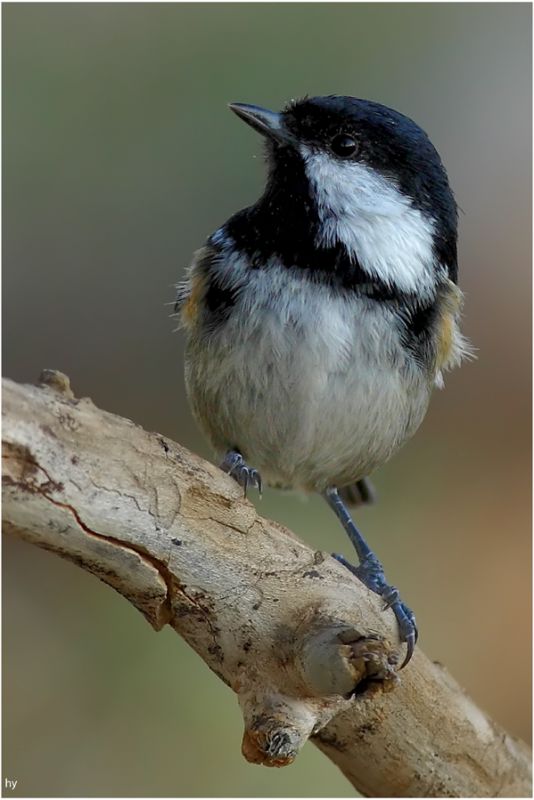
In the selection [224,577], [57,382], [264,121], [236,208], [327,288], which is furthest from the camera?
[236,208]

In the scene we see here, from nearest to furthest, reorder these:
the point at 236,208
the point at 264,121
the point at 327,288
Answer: the point at 327,288 < the point at 264,121 < the point at 236,208

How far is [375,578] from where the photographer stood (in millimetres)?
2713

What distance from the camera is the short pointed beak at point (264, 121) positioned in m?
2.52

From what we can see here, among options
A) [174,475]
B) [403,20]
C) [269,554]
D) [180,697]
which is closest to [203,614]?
[269,554]

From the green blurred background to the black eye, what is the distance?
228 centimetres

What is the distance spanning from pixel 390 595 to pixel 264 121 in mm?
1332

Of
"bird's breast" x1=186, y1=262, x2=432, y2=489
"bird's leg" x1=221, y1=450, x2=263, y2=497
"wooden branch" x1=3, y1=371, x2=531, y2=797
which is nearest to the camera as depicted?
"wooden branch" x1=3, y1=371, x2=531, y2=797

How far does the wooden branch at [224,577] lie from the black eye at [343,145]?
0.97m

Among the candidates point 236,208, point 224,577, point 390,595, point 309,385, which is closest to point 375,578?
point 390,595

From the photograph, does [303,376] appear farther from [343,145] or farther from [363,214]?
[343,145]

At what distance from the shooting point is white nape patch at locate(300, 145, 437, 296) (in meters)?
2.46

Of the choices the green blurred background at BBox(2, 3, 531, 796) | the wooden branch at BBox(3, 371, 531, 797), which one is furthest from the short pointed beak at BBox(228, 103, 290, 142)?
the green blurred background at BBox(2, 3, 531, 796)

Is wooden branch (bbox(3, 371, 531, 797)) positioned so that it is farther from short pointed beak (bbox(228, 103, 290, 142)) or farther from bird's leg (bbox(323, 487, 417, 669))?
short pointed beak (bbox(228, 103, 290, 142))

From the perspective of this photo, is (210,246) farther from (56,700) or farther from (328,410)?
(56,700)
